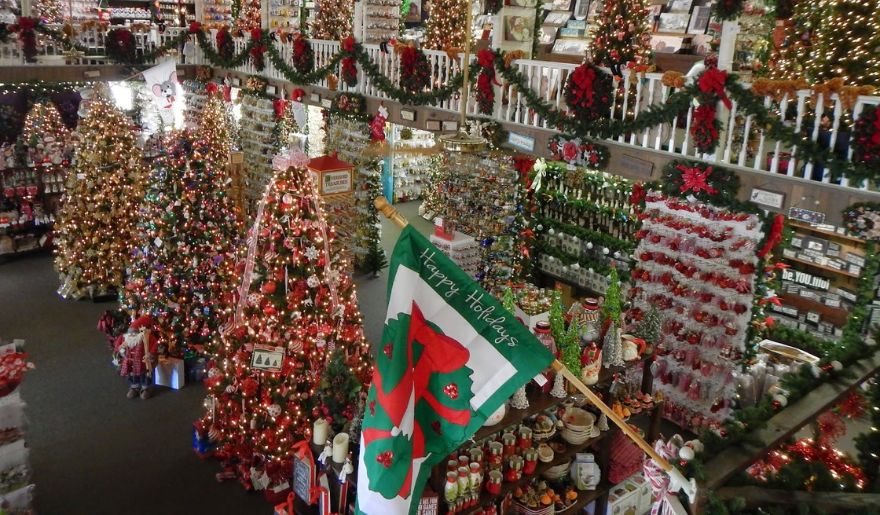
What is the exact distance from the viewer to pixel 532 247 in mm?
9570

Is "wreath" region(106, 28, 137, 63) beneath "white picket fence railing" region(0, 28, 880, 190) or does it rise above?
above

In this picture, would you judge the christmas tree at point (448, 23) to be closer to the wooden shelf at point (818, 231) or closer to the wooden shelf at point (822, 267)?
the wooden shelf at point (818, 231)

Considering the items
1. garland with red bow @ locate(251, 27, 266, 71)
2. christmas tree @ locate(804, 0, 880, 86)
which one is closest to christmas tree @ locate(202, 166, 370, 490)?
christmas tree @ locate(804, 0, 880, 86)

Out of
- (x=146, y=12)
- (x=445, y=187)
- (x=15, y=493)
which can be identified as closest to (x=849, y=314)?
(x=445, y=187)

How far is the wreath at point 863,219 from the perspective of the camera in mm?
4648

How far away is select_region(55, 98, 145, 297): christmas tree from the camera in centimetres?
873

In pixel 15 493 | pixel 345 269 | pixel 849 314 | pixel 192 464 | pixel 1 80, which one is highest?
pixel 1 80

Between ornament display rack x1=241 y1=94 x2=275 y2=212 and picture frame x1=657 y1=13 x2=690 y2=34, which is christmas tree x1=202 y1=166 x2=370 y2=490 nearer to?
ornament display rack x1=241 y1=94 x2=275 y2=212

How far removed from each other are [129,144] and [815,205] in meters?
8.03

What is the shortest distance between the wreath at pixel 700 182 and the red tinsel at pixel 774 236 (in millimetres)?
768

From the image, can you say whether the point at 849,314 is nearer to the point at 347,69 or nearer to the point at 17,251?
the point at 347,69

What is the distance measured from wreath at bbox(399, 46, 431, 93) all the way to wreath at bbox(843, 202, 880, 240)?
4.86 meters

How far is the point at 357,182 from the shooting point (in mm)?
10406

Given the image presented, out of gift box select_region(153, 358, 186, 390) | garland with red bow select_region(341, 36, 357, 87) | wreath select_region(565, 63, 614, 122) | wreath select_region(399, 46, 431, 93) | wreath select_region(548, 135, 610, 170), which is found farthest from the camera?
garland with red bow select_region(341, 36, 357, 87)
